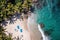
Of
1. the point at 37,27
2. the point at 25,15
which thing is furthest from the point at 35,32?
Answer: the point at 25,15

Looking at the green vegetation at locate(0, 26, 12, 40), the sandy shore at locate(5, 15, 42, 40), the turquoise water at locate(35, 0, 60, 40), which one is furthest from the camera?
the turquoise water at locate(35, 0, 60, 40)

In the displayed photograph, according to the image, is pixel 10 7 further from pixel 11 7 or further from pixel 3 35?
pixel 3 35

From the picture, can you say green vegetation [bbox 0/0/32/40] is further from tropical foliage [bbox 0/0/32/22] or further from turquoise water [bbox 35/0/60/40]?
turquoise water [bbox 35/0/60/40]

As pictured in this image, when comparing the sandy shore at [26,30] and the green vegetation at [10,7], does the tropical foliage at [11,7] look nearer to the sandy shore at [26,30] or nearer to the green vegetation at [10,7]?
the green vegetation at [10,7]

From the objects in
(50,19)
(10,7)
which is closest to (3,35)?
(10,7)

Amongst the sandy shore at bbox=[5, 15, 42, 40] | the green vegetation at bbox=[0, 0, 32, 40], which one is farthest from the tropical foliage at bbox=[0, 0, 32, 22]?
the sandy shore at bbox=[5, 15, 42, 40]
